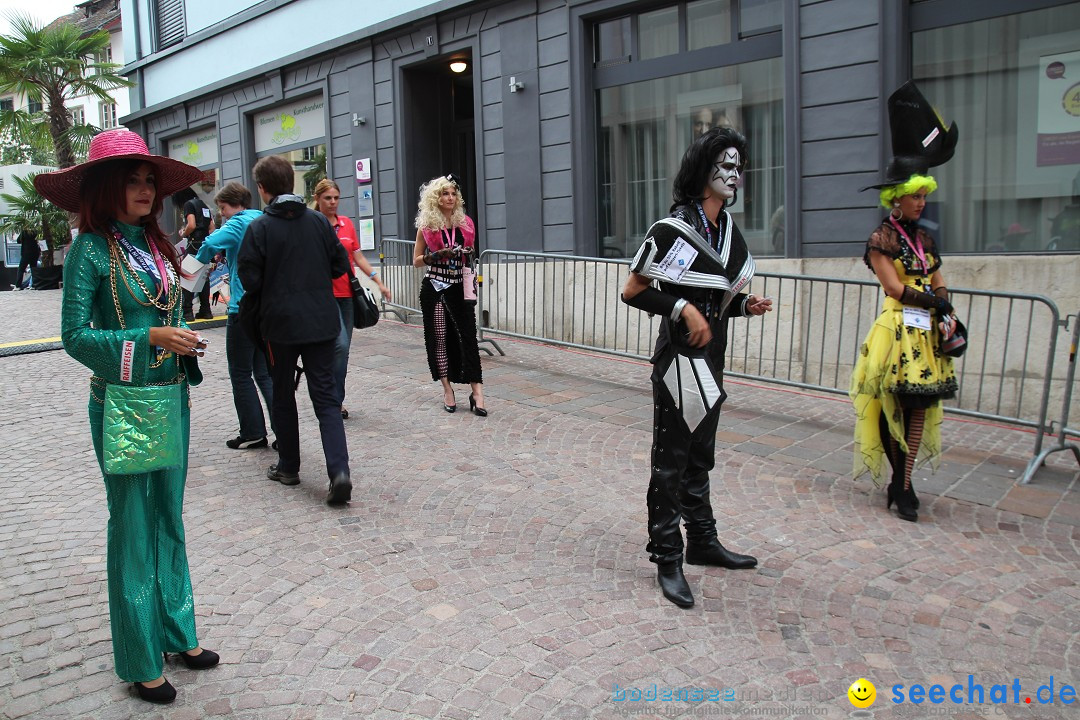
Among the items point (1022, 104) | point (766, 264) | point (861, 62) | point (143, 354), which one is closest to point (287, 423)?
point (143, 354)

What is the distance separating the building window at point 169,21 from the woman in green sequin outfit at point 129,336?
18238mm

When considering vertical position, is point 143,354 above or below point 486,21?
below

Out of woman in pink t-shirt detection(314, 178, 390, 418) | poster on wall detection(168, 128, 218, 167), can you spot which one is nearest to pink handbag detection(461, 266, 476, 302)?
woman in pink t-shirt detection(314, 178, 390, 418)

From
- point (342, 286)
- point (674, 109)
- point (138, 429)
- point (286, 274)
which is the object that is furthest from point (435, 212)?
point (674, 109)

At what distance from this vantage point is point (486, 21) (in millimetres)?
12078

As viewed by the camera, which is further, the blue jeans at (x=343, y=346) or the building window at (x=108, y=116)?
the building window at (x=108, y=116)

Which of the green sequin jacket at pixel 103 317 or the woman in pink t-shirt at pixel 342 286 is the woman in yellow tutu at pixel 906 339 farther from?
the green sequin jacket at pixel 103 317

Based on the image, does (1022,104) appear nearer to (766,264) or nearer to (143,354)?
(766,264)

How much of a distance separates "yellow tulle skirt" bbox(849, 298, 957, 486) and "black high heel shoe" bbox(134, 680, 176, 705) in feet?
12.3

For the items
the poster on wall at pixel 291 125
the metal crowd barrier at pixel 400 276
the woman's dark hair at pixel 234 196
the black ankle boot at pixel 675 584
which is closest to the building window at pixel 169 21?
the poster on wall at pixel 291 125

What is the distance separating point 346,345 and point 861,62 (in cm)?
577

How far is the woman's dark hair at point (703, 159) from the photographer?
12.0 feet

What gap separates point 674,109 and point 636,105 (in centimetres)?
57

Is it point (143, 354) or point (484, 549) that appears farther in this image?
point (484, 549)
